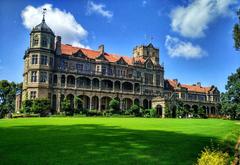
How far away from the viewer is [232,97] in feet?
213

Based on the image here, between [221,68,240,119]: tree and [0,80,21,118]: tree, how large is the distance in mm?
49641

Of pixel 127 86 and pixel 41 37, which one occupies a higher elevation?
pixel 41 37

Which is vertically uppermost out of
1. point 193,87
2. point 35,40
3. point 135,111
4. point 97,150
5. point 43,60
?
point 35,40

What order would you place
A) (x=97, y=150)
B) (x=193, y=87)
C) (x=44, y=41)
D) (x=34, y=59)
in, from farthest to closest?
(x=193, y=87), (x=44, y=41), (x=34, y=59), (x=97, y=150)

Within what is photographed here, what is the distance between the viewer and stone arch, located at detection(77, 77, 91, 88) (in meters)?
67.0

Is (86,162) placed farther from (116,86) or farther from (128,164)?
(116,86)

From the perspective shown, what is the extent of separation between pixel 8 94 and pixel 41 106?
25.3 metres

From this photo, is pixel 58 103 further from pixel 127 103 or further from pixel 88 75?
pixel 127 103

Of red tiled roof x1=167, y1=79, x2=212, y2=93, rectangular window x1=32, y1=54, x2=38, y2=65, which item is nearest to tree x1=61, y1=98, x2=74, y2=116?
rectangular window x1=32, y1=54, x2=38, y2=65

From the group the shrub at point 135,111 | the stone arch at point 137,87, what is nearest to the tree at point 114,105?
the shrub at point 135,111

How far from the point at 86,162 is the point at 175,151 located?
4.44m

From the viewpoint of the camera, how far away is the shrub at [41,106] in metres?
54.9

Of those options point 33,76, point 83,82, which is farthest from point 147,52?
point 33,76

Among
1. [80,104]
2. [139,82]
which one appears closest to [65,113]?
[80,104]
